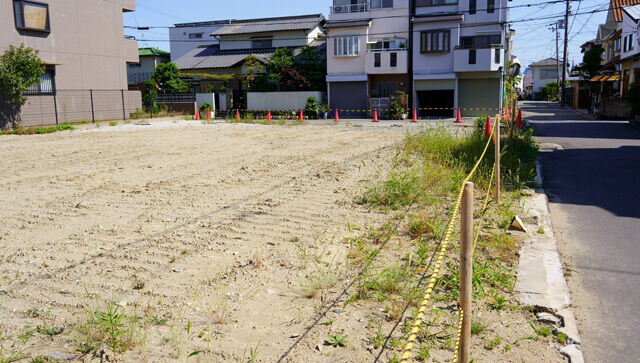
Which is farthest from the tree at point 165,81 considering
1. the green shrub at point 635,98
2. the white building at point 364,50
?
the green shrub at point 635,98

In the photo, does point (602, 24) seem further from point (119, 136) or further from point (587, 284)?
point (587, 284)

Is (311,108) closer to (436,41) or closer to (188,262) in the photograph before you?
(436,41)

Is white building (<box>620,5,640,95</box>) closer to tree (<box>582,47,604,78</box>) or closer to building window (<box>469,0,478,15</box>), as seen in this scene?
tree (<box>582,47,604,78</box>)

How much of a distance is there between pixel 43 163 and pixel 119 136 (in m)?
7.22

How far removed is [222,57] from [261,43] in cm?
363

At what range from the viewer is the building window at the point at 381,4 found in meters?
37.2

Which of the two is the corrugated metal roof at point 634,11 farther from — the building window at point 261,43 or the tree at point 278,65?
the building window at point 261,43

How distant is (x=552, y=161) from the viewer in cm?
1357

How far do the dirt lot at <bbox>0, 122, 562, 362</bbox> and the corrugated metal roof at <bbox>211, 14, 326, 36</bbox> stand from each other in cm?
3349

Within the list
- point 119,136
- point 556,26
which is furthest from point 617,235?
point 556,26

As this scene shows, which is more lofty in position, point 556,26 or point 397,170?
point 556,26

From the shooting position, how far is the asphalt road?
4.25 meters

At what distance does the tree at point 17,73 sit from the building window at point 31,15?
164 centimetres

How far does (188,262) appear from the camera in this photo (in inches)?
217
